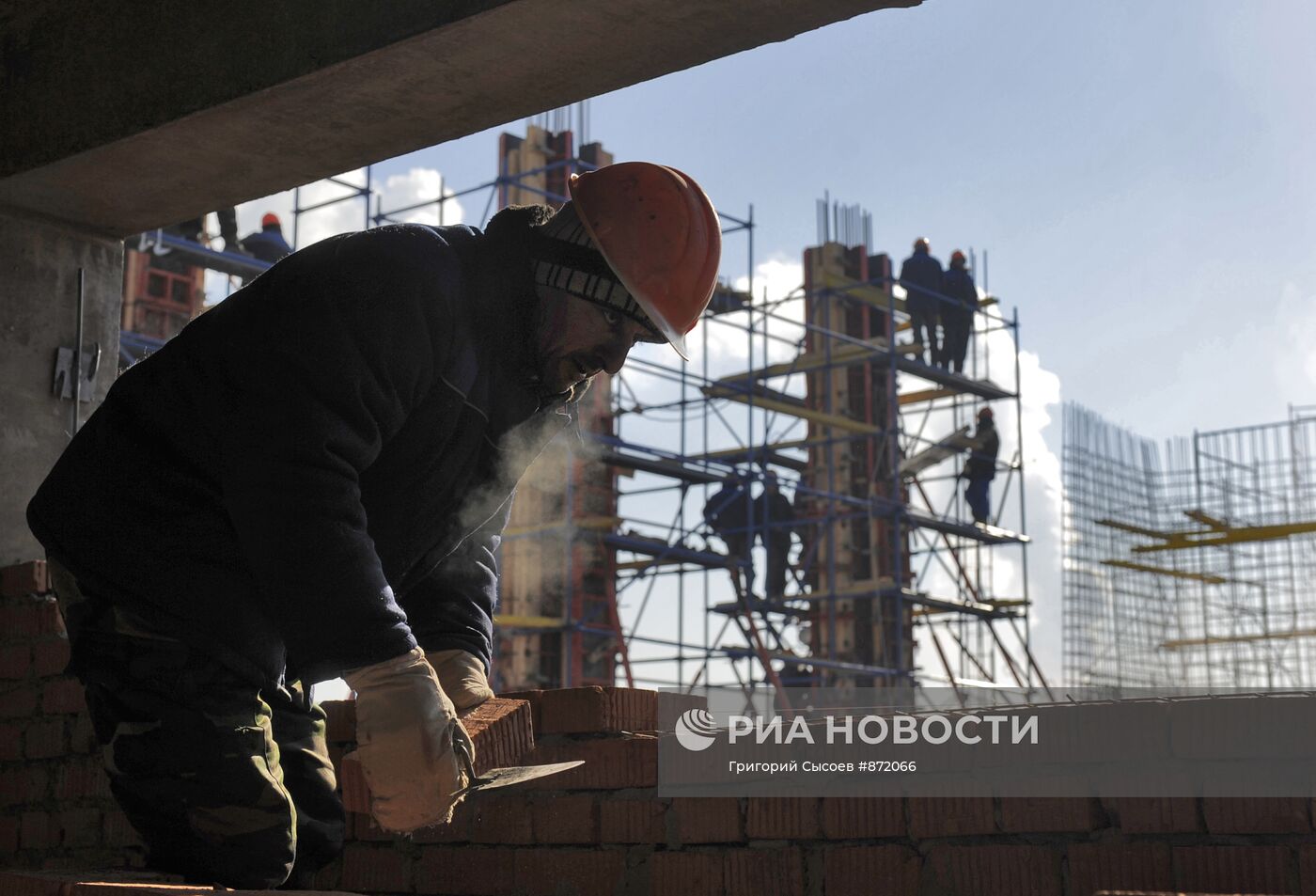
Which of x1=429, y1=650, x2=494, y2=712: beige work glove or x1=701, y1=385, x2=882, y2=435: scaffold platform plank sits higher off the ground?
x1=701, y1=385, x2=882, y2=435: scaffold platform plank

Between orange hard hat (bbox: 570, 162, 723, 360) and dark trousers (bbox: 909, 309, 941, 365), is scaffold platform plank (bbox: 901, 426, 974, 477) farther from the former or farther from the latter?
orange hard hat (bbox: 570, 162, 723, 360)

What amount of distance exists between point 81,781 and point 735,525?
13.1 metres

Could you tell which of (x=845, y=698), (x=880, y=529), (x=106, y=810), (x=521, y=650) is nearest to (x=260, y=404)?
(x=106, y=810)

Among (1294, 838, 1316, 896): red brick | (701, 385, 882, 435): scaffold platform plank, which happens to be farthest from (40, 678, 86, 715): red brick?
(701, 385, 882, 435): scaffold platform plank

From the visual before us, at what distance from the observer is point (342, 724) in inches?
147

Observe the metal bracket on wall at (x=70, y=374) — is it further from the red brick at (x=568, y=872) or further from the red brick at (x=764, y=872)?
the red brick at (x=764, y=872)

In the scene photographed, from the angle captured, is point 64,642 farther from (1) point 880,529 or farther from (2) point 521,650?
(1) point 880,529

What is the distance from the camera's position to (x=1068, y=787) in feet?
8.90

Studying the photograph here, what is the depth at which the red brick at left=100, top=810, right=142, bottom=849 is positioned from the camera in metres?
3.95

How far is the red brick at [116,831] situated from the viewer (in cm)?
395

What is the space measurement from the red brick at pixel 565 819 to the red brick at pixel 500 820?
32 millimetres

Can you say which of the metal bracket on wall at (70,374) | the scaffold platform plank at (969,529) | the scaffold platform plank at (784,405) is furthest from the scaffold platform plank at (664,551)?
the metal bracket on wall at (70,374)

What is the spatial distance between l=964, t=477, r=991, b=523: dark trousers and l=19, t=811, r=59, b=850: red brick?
15.9 m

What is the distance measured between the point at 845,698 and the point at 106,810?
39.8ft
